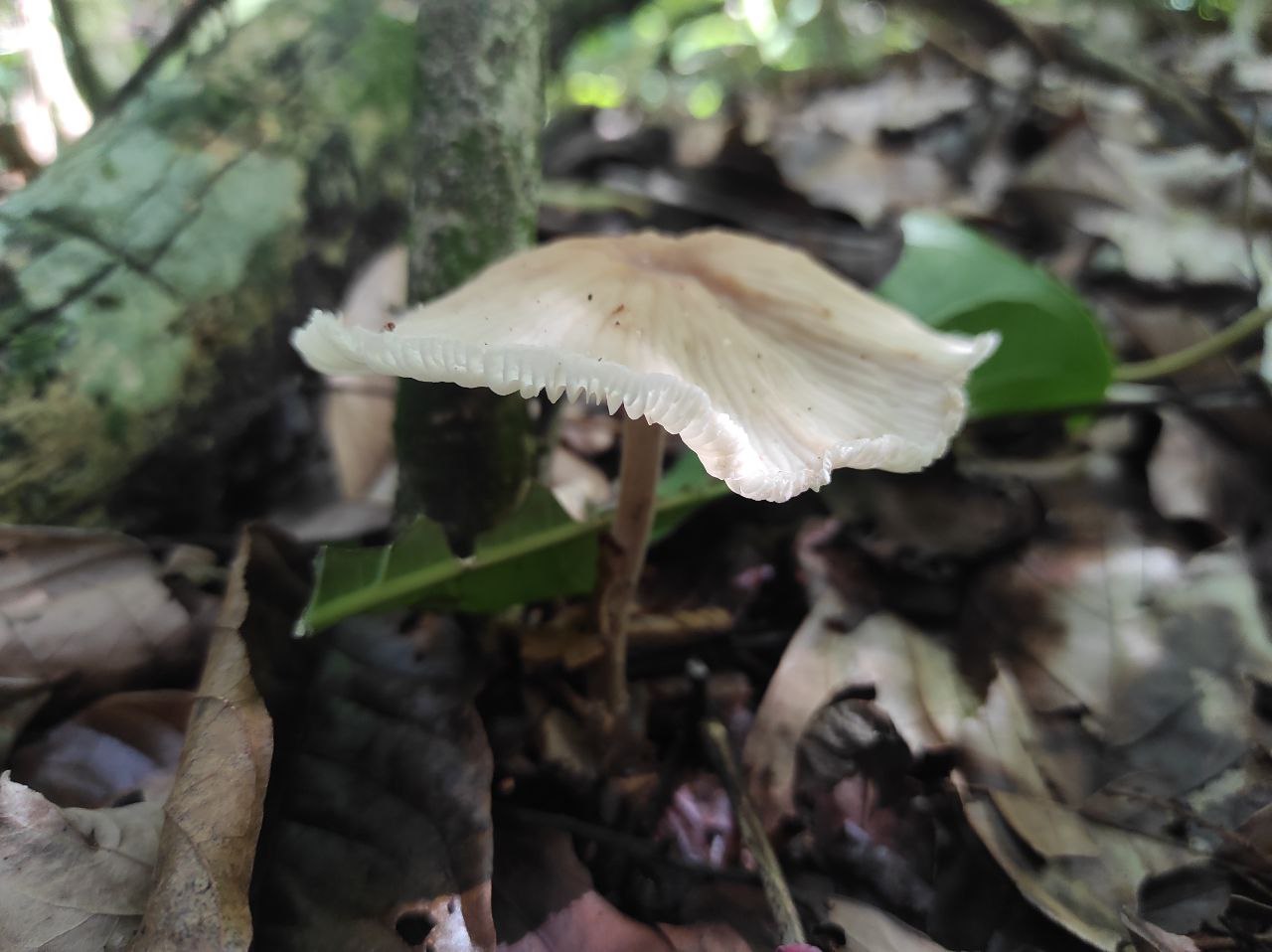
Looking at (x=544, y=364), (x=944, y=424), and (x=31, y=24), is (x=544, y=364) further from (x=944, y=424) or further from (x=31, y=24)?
(x=31, y=24)

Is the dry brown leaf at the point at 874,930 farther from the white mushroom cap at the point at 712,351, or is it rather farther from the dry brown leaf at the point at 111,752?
the dry brown leaf at the point at 111,752

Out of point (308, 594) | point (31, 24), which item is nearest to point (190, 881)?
point (308, 594)

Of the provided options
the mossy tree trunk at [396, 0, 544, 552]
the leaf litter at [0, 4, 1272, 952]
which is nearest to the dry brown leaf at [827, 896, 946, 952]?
the leaf litter at [0, 4, 1272, 952]

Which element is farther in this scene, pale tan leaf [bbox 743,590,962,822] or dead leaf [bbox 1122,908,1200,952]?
pale tan leaf [bbox 743,590,962,822]

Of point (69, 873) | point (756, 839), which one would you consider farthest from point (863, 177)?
point (69, 873)

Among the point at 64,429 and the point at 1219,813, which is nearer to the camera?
the point at 1219,813

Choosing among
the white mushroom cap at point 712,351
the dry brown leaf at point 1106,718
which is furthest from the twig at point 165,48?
the dry brown leaf at point 1106,718

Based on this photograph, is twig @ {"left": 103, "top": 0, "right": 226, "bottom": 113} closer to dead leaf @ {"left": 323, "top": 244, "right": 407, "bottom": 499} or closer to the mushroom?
dead leaf @ {"left": 323, "top": 244, "right": 407, "bottom": 499}
